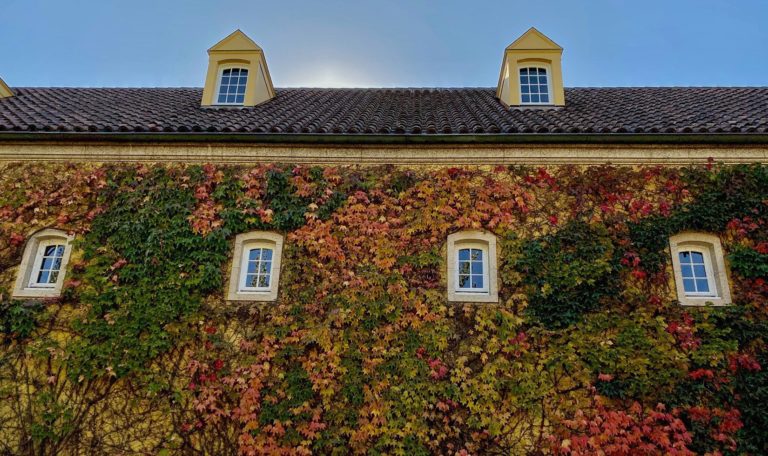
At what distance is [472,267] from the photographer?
9.03m

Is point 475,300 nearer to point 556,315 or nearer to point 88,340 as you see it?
point 556,315

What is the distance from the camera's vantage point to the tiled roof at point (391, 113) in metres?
9.81

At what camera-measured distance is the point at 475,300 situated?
28.5ft

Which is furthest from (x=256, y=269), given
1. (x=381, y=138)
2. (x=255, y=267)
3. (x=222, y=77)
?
(x=222, y=77)

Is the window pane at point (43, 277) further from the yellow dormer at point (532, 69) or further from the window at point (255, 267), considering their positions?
the yellow dormer at point (532, 69)

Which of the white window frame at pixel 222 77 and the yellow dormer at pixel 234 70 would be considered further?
the yellow dormer at pixel 234 70

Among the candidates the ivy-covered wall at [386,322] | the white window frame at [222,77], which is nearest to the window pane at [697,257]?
the ivy-covered wall at [386,322]

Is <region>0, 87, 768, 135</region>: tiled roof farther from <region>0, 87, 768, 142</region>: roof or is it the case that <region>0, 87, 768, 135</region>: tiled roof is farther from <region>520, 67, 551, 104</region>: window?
<region>520, 67, 551, 104</region>: window

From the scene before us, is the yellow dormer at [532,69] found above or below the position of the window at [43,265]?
above

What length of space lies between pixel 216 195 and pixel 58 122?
159 inches

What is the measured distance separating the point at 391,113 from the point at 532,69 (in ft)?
13.1

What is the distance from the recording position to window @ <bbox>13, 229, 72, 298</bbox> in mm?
9094

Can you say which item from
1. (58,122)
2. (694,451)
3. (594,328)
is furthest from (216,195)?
(694,451)

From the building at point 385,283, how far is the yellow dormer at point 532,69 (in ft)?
6.55
